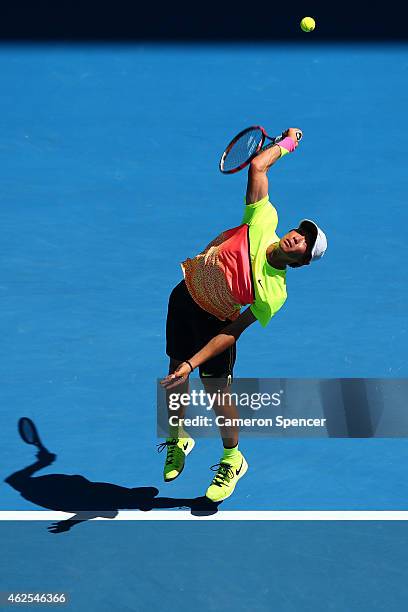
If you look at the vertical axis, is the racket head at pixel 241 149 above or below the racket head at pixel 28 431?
above

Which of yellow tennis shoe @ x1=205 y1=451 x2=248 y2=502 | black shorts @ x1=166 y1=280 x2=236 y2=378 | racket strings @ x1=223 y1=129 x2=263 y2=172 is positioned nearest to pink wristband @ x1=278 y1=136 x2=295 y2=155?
racket strings @ x1=223 y1=129 x2=263 y2=172

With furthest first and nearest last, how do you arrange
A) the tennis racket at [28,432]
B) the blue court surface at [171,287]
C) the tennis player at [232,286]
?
the tennis racket at [28,432]
the blue court surface at [171,287]
the tennis player at [232,286]

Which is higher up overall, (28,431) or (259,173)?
(259,173)

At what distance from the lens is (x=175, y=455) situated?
8.69 metres

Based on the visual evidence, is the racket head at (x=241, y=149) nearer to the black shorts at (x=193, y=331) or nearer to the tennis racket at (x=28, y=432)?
the black shorts at (x=193, y=331)

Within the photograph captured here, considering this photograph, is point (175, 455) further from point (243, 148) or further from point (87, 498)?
point (243, 148)

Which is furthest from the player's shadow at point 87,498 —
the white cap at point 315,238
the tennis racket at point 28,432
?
the white cap at point 315,238

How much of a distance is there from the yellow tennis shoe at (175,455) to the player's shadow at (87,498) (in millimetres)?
200

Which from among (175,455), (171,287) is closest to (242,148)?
(175,455)

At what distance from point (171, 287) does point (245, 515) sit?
254cm

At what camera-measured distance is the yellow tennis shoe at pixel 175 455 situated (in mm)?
8633
